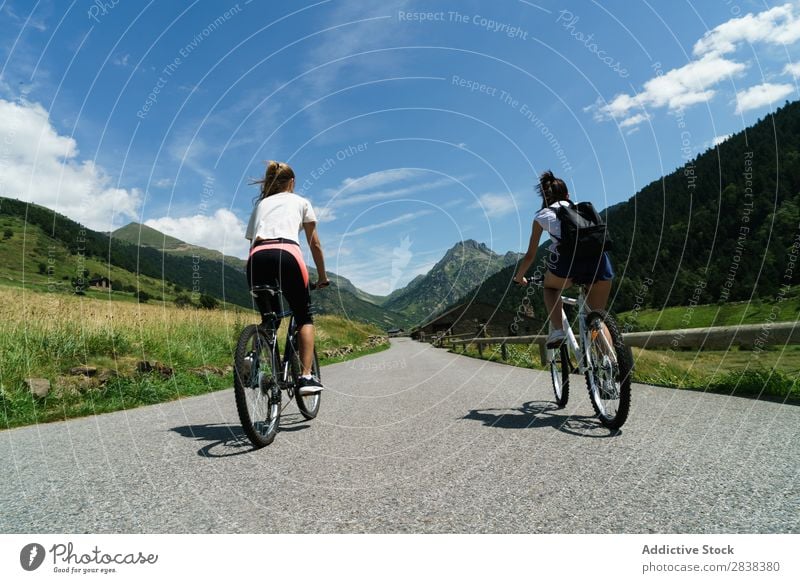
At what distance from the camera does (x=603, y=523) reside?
1.89m

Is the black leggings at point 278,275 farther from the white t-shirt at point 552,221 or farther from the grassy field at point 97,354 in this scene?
the grassy field at point 97,354

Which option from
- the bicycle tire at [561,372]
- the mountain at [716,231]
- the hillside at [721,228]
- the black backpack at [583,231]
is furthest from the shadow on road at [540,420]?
the hillside at [721,228]

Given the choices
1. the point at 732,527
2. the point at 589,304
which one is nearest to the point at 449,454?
the point at 732,527

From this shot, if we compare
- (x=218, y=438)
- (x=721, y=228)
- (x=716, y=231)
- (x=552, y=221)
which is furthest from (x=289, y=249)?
(x=721, y=228)

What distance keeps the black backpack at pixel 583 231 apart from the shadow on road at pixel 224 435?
333 cm

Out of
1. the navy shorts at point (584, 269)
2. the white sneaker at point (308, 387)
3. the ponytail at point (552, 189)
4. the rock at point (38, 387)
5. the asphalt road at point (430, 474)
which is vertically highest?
the ponytail at point (552, 189)

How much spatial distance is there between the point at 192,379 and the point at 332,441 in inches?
271

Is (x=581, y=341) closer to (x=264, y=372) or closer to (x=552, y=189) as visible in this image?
(x=552, y=189)

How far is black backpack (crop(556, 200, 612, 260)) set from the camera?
4273mm

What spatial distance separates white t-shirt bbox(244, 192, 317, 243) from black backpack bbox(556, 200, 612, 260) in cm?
253

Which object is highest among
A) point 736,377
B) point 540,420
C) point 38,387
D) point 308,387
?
point 308,387

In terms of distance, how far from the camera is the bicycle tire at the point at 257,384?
3.56 m

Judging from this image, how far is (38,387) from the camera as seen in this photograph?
21.9ft

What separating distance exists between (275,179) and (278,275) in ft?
3.78
